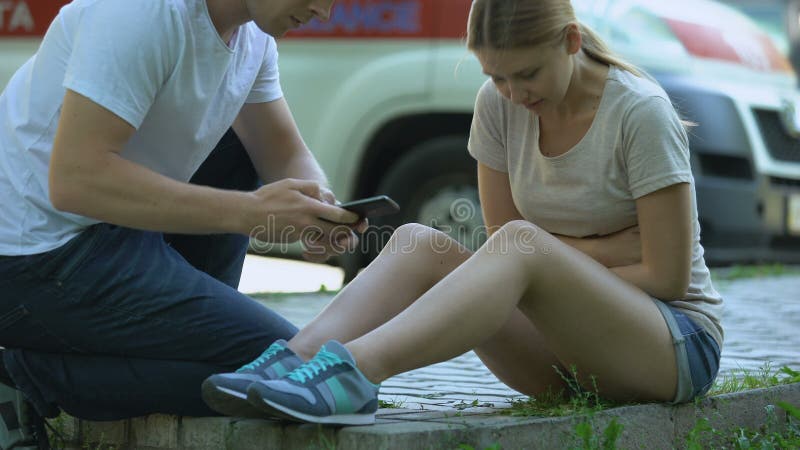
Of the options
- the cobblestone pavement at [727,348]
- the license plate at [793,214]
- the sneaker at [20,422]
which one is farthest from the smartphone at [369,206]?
the license plate at [793,214]

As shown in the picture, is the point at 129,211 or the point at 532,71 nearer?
the point at 129,211

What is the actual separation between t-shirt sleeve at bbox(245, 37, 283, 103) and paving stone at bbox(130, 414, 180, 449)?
925mm

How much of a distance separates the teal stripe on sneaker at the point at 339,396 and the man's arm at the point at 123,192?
0.41 m

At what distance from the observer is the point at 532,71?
325 cm

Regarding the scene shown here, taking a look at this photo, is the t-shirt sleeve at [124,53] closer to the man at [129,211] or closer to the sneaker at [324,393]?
the man at [129,211]

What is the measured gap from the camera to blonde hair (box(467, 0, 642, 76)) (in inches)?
126

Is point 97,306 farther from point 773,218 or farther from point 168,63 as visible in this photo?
point 773,218

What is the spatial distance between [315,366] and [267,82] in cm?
105

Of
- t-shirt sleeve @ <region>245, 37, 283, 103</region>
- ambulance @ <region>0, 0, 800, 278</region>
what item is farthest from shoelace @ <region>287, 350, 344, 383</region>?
ambulance @ <region>0, 0, 800, 278</region>

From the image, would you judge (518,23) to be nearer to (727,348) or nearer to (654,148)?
(654,148)

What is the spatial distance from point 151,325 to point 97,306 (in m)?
0.14

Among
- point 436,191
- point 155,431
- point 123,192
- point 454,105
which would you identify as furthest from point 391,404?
point 436,191

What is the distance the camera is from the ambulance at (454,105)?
668cm

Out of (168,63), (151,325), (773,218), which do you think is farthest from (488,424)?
(773,218)
